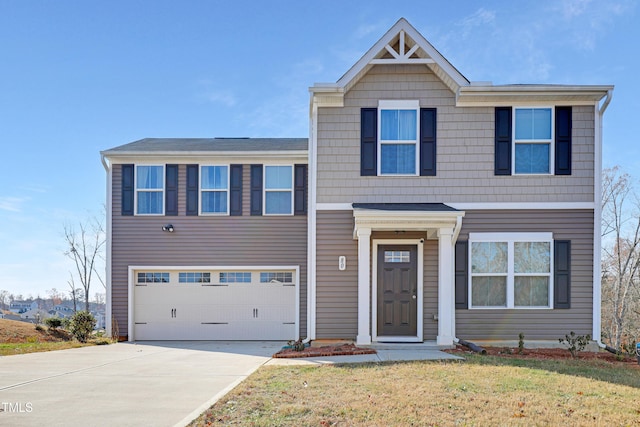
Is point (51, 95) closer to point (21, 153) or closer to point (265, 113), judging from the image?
point (21, 153)

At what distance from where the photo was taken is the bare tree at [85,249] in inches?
945

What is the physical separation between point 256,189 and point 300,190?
3.90 ft

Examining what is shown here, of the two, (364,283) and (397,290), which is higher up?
(364,283)

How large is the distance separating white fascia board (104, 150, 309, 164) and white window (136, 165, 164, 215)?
0.29 meters

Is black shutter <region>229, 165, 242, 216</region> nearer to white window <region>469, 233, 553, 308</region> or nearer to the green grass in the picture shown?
the green grass

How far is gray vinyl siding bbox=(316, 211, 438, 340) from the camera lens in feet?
32.7

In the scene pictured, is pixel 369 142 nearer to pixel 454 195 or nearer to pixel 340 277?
pixel 454 195

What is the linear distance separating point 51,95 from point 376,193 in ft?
41.2

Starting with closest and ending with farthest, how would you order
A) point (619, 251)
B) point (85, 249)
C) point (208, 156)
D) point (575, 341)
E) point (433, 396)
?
1. point (433, 396)
2. point (575, 341)
3. point (208, 156)
4. point (619, 251)
5. point (85, 249)

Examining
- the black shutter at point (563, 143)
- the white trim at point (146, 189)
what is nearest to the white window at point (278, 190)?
the white trim at point (146, 189)

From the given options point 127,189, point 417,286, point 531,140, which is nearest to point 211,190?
point 127,189

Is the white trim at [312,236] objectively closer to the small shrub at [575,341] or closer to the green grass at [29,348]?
the small shrub at [575,341]

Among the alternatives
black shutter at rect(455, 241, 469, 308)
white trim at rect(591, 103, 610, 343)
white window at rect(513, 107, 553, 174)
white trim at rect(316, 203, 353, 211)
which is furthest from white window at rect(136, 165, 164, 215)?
white trim at rect(591, 103, 610, 343)

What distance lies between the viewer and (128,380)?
6578 mm
